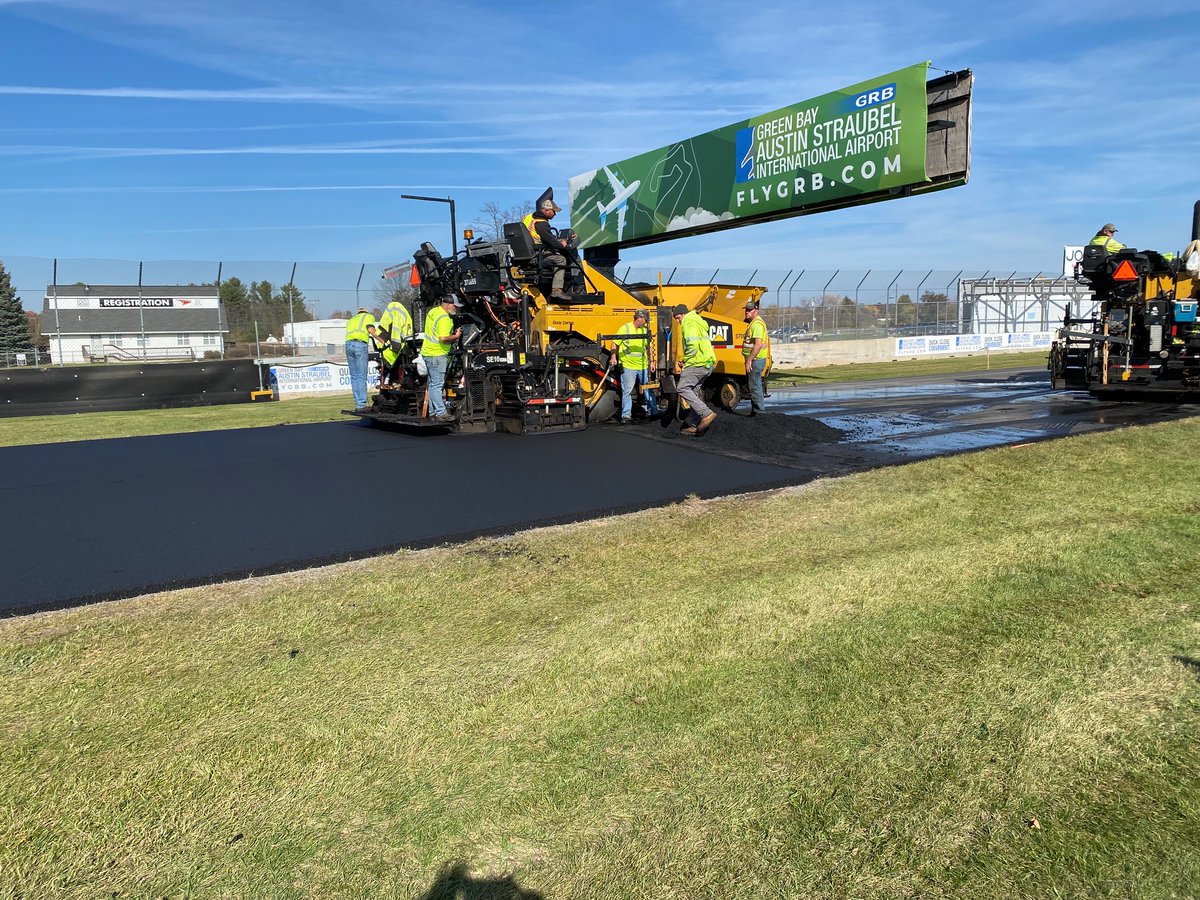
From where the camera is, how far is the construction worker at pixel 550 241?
424 inches

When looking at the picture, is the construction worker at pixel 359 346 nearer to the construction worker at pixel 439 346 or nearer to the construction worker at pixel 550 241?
the construction worker at pixel 439 346

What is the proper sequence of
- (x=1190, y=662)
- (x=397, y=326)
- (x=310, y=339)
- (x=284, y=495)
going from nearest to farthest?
(x=1190, y=662), (x=284, y=495), (x=397, y=326), (x=310, y=339)

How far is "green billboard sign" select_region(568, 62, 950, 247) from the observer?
1400 cm

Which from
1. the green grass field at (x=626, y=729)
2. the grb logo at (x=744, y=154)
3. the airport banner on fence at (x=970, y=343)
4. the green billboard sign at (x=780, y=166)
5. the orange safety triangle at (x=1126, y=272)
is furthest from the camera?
the airport banner on fence at (x=970, y=343)

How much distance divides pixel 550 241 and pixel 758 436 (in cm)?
367

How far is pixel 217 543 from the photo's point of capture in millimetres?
5688

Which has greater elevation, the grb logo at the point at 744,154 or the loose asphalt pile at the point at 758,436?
the grb logo at the point at 744,154

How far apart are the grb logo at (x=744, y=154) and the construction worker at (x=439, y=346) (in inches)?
363

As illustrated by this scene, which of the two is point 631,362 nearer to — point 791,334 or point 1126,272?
point 1126,272

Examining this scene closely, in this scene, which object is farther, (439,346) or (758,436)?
(439,346)

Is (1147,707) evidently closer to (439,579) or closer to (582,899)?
(582,899)

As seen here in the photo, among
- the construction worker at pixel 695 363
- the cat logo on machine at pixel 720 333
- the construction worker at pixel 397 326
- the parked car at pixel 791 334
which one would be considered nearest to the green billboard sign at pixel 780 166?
the cat logo on machine at pixel 720 333

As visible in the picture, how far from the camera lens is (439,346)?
1055 centimetres

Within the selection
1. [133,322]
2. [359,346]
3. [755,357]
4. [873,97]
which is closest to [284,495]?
[359,346]
